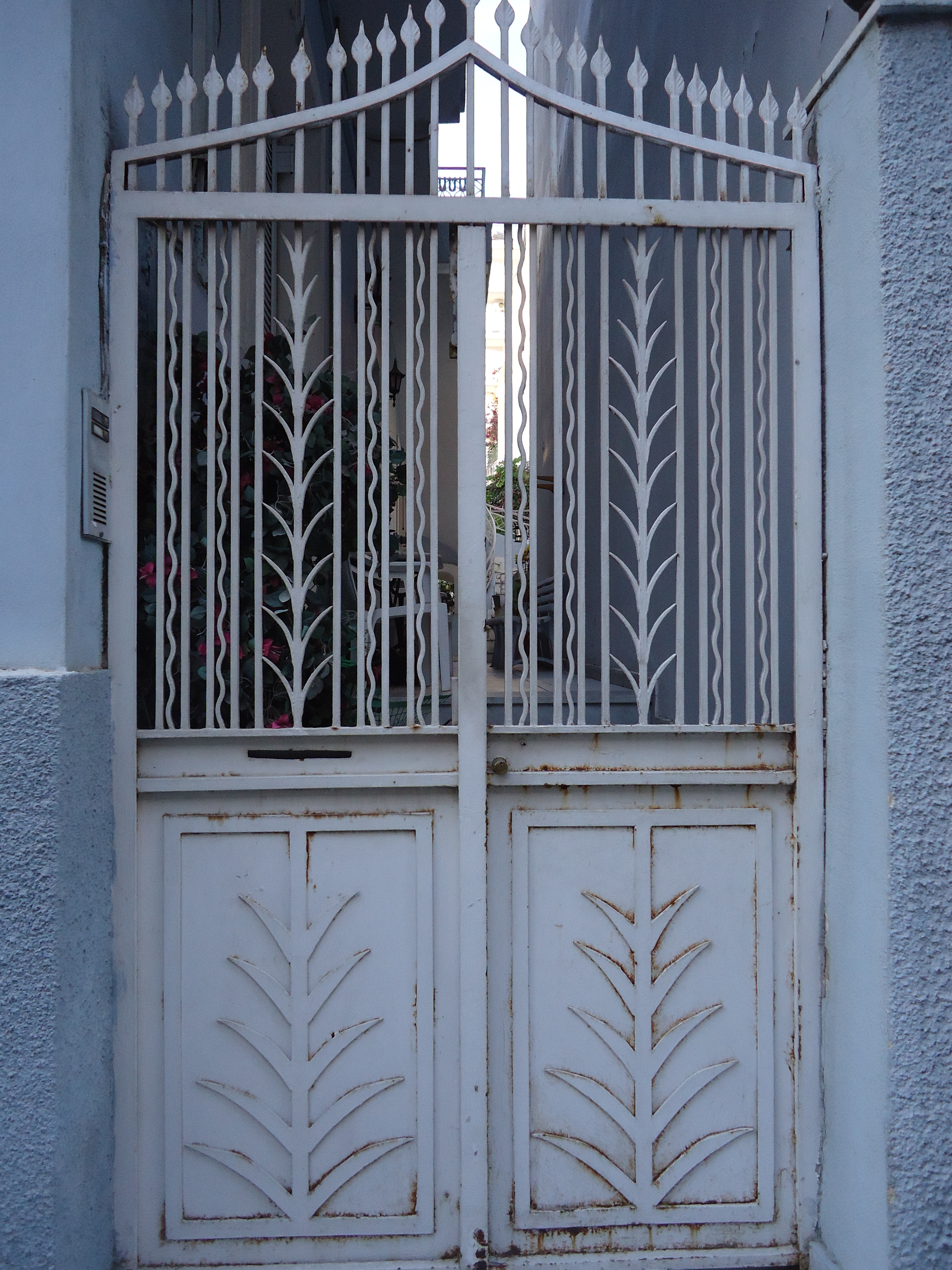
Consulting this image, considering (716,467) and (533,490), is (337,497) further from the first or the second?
(716,467)

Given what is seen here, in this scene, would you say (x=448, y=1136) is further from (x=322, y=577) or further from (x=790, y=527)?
(x=790, y=527)

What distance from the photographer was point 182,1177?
254 centimetres

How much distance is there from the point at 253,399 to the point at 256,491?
360 millimetres

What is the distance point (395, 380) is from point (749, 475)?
3306mm

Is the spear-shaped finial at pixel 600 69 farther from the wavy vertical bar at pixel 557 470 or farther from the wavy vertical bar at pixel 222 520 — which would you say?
the wavy vertical bar at pixel 222 520

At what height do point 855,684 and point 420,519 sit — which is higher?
point 420,519

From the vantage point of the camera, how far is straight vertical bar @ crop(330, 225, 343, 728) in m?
2.53

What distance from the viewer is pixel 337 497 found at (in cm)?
256

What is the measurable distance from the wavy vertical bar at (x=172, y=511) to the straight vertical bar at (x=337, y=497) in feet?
1.50

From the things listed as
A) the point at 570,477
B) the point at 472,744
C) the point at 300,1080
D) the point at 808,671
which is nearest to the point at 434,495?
the point at 570,477

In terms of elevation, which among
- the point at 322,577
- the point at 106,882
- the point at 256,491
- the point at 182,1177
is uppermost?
the point at 256,491

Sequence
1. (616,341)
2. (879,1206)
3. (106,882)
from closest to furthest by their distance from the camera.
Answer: (879,1206), (106,882), (616,341)

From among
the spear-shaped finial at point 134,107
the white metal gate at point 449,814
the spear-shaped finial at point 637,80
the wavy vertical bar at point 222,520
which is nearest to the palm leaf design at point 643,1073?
the white metal gate at point 449,814

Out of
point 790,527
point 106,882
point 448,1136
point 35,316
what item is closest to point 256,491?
point 35,316
